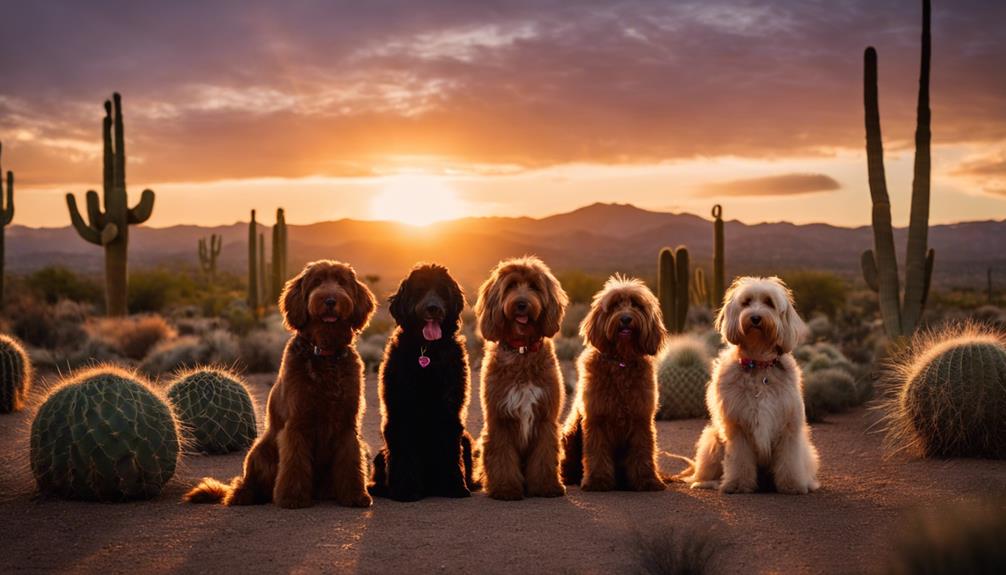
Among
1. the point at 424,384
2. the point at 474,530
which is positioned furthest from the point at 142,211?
the point at 474,530

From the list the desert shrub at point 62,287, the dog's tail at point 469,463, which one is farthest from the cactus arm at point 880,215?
the desert shrub at point 62,287

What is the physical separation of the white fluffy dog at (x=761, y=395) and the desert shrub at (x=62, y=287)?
38320 mm

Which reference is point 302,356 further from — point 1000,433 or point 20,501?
point 1000,433

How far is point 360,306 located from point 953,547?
5657mm

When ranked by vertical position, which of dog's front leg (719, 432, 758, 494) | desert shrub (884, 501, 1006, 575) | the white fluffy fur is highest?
the white fluffy fur

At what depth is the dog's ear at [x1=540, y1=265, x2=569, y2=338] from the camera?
10.1m

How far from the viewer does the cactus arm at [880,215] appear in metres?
20.8

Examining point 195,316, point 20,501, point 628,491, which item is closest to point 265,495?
point 20,501

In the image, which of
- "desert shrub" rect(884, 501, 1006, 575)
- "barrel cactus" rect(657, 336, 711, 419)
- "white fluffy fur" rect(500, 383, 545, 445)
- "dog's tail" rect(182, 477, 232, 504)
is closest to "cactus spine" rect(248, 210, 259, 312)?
"barrel cactus" rect(657, 336, 711, 419)

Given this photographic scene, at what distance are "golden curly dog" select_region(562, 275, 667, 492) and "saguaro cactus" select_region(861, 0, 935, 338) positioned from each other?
11731mm

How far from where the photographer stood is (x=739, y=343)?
10.4m

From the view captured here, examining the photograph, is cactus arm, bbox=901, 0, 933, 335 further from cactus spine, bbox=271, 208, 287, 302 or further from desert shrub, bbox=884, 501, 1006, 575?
cactus spine, bbox=271, 208, 287, 302

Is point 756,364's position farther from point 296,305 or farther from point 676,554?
point 296,305

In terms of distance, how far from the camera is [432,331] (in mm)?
9789
